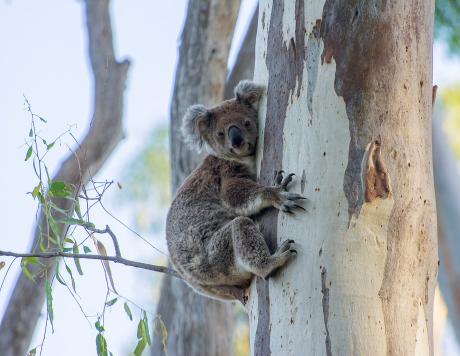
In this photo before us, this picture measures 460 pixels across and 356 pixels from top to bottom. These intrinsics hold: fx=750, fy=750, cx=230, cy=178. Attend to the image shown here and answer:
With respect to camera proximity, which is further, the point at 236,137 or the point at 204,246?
the point at 236,137

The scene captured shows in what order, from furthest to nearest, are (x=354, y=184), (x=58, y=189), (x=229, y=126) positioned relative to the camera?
1. (x=229, y=126)
2. (x=58, y=189)
3. (x=354, y=184)

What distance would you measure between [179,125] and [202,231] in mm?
2938

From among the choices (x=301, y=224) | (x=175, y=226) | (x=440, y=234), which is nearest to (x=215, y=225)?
(x=175, y=226)

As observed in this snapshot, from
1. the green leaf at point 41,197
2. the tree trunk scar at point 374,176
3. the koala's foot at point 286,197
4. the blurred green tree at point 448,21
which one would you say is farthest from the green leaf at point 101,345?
the blurred green tree at point 448,21

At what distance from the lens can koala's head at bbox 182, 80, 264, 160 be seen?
3.27 m

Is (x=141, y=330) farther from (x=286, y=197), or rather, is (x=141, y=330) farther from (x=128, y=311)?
(x=286, y=197)

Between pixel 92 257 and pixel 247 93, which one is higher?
pixel 247 93

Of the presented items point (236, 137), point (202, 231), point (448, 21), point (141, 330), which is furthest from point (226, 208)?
point (448, 21)

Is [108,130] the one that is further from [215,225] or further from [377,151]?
[377,151]

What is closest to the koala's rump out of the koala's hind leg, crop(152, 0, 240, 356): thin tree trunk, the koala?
the koala

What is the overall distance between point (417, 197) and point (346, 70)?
18.3 inches

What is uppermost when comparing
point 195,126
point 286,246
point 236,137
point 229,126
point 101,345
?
point 195,126

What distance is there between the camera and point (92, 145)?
5984 mm

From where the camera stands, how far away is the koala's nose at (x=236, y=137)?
3.30 metres
